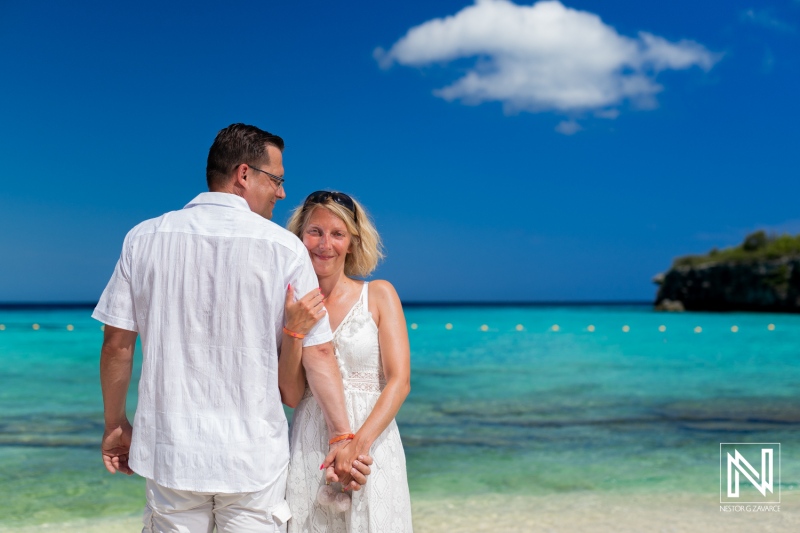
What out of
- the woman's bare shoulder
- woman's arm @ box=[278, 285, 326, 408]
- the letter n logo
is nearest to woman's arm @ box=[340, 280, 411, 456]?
the woman's bare shoulder

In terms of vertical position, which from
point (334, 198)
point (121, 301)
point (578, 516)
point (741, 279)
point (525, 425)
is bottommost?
→ point (578, 516)

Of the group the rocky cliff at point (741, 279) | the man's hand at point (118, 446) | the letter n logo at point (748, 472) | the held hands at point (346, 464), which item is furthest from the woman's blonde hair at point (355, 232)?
the rocky cliff at point (741, 279)

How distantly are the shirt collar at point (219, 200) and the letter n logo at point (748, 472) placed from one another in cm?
579

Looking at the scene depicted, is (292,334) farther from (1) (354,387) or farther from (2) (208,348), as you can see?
(1) (354,387)

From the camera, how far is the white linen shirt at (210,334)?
238 centimetres

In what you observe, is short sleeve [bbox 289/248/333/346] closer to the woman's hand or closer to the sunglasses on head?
the woman's hand

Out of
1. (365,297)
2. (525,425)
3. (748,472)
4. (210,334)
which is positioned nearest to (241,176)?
(210,334)

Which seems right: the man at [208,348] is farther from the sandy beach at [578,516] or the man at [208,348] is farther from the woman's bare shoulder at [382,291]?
the sandy beach at [578,516]

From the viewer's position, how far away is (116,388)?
2611 mm

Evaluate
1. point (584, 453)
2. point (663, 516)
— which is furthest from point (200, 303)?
point (584, 453)

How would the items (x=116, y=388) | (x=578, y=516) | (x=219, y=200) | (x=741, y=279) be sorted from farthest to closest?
(x=741, y=279)
(x=578, y=516)
(x=116, y=388)
(x=219, y=200)

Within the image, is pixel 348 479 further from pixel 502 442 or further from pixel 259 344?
pixel 502 442

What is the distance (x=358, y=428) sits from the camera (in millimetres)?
2887

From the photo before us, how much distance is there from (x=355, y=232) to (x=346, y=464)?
94 centimetres
